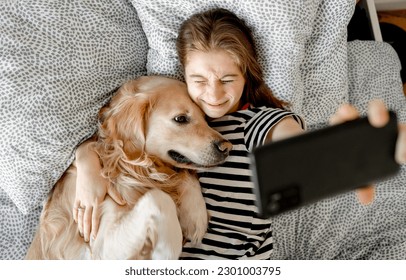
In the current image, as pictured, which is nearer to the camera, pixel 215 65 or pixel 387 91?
pixel 215 65

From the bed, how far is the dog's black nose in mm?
287

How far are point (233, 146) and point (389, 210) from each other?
62cm

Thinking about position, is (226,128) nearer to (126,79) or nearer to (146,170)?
(146,170)

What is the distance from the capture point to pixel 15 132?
52.9 inches

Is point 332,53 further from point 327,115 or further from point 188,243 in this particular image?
point 188,243

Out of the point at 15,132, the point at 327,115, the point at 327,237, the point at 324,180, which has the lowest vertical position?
the point at 327,237

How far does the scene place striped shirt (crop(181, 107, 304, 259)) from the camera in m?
1.32

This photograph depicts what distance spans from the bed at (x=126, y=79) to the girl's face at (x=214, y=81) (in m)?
0.17

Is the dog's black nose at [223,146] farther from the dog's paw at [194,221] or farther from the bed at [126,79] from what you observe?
the bed at [126,79]

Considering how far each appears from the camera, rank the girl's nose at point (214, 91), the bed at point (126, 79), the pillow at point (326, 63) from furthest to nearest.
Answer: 1. the pillow at point (326, 63)
2. the bed at point (126, 79)
3. the girl's nose at point (214, 91)

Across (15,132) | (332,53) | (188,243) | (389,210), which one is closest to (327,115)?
(332,53)

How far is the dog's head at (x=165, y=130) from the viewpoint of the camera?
4.18 feet

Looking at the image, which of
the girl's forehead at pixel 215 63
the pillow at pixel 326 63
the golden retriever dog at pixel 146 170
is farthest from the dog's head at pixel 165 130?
the pillow at pixel 326 63

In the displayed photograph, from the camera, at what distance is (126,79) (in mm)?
1489
